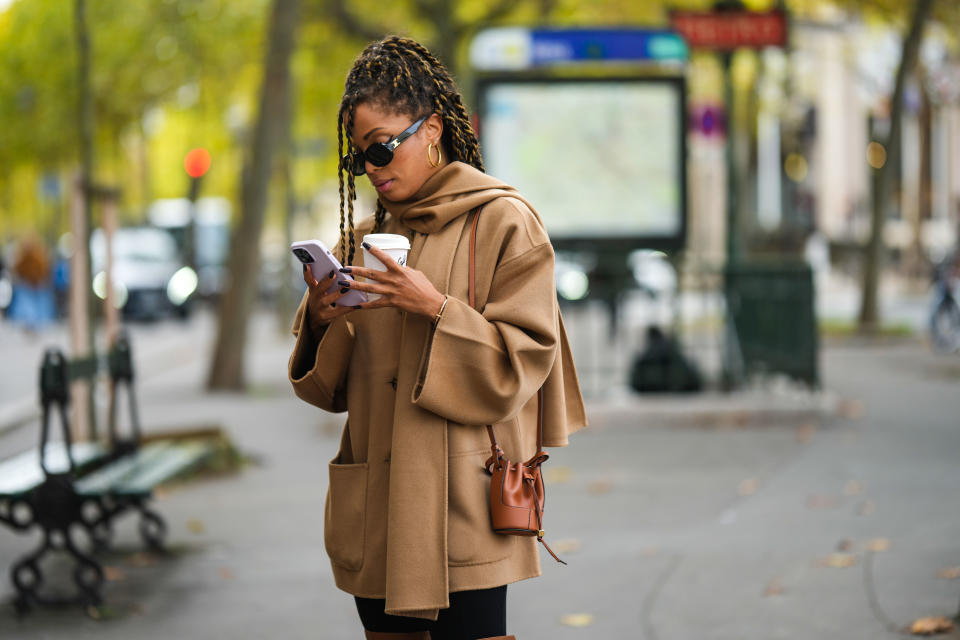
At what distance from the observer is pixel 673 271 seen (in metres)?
12.3

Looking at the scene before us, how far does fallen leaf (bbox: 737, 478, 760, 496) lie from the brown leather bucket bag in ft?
17.7

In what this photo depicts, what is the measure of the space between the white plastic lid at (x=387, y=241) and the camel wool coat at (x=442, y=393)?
0.11 metres

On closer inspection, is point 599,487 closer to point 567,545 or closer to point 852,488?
point 852,488

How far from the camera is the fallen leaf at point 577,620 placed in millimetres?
5430

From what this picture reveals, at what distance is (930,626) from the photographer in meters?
5.02

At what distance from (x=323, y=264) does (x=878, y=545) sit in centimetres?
445

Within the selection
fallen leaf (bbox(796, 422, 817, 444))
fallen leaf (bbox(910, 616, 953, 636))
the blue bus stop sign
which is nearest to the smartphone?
fallen leaf (bbox(910, 616, 953, 636))

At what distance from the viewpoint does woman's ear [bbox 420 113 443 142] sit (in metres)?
2.90

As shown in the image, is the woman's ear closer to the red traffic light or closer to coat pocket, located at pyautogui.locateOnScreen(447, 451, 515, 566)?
coat pocket, located at pyautogui.locateOnScreen(447, 451, 515, 566)

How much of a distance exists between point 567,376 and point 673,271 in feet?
30.4

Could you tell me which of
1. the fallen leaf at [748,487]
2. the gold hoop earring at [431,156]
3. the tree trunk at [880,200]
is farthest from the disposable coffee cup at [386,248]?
the tree trunk at [880,200]

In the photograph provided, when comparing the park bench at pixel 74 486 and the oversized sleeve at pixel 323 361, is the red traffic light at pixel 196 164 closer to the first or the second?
the park bench at pixel 74 486

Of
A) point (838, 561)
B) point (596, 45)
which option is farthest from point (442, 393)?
point (596, 45)

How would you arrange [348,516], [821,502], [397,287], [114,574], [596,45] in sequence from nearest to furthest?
[397,287] → [348,516] → [114,574] → [821,502] → [596,45]
